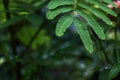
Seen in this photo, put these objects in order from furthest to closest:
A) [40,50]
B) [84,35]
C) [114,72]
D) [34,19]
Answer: [40,50], [34,19], [114,72], [84,35]

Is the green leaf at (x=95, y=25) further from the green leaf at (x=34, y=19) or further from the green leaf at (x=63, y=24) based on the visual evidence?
the green leaf at (x=34, y=19)

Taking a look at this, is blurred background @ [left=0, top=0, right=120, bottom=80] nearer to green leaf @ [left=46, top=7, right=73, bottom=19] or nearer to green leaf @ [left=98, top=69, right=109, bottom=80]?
green leaf @ [left=98, top=69, right=109, bottom=80]

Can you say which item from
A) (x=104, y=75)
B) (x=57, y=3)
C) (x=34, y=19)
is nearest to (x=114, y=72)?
(x=104, y=75)

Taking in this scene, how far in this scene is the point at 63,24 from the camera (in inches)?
50.6

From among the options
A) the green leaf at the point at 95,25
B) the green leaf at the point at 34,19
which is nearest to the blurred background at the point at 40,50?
the green leaf at the point at 34,19

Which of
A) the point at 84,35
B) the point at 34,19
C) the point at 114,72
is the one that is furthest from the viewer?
the point at 34,19

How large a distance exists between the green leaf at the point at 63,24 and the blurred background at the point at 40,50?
308 mm

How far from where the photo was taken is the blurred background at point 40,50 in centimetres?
173

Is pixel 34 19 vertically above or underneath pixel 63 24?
underneath

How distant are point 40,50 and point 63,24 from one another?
114cm

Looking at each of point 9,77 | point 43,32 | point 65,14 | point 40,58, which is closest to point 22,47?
point 43,32

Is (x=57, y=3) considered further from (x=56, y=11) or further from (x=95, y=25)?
(x=95, y=25)

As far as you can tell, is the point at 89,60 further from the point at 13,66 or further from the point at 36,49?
the point at 13,66

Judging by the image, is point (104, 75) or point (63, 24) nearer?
point (63, 24)
